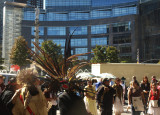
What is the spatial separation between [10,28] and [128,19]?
33.6 m

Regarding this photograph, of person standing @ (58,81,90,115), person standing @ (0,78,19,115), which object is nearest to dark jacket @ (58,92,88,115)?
person standing @ (58,81,90,115)

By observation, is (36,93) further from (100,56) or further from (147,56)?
(147,56)

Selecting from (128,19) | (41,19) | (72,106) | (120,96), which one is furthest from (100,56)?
(72,106)

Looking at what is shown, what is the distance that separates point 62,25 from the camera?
8906 cm

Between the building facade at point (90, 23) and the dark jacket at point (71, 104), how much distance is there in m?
69.4

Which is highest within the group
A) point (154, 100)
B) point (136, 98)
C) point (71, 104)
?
point (71, 104)

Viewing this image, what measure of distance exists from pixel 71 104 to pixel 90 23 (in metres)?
82.0

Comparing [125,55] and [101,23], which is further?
[101,23]

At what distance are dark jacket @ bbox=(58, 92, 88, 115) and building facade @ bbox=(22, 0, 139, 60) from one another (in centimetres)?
6945

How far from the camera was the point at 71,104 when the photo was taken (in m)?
4.76

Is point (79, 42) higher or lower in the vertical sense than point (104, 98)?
higher

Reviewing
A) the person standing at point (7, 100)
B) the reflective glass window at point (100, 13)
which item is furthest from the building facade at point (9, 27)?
the person standing at point (7, 100)

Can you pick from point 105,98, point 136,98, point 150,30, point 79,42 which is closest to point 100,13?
point 79,42

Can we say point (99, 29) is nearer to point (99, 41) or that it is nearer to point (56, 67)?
point (99, 41)
